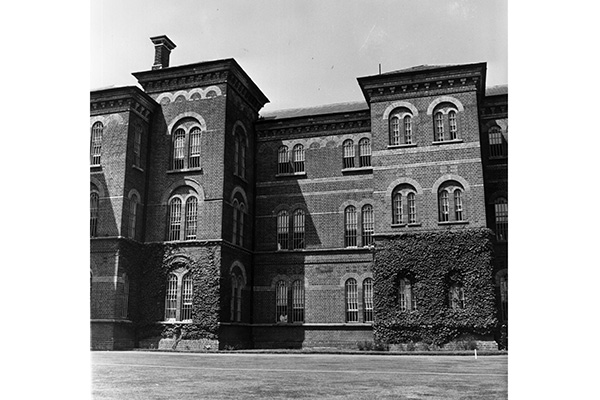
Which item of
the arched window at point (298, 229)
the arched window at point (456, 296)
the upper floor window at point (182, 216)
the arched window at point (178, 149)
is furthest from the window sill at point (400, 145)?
the arched window at point (178, 149)

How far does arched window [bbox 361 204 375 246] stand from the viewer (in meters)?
20.5

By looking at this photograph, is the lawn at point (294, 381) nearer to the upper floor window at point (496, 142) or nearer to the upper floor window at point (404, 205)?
the upper floor window at point (404, 205)

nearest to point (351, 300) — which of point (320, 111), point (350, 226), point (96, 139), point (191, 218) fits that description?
point (350, 226)

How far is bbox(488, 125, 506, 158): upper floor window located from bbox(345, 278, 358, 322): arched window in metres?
6.31

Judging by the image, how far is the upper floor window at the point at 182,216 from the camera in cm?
1770

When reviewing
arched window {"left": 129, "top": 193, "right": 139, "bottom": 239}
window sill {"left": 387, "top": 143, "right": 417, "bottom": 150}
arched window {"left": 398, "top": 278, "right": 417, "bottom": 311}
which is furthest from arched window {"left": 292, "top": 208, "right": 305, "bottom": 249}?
arched window {"left": 129, "top": 193, "right": 139, "bottom": 239}

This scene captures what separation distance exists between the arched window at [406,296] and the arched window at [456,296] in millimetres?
1127

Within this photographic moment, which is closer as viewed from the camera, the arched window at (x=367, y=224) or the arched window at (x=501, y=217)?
the arched window at (x=501, y=217)

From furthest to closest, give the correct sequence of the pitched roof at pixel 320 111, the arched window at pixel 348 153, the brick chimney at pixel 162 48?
the arched window at pixel 348 153, the pitched roof at pixel 320 111, the brick chimney at pixel 162 48
